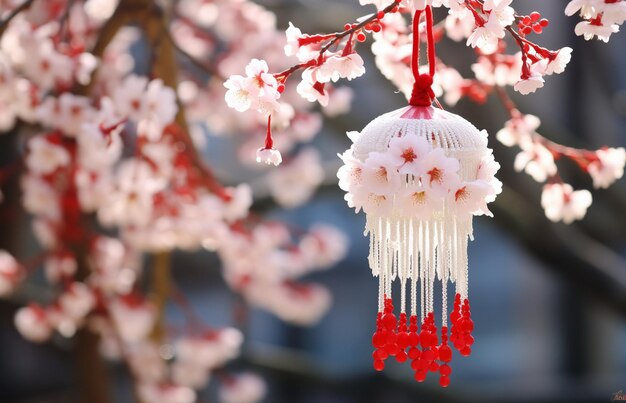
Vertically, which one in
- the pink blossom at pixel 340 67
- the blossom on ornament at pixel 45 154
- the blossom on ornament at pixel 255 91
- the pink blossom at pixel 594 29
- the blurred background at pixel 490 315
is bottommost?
the blossom on ornament at pixel 255 91

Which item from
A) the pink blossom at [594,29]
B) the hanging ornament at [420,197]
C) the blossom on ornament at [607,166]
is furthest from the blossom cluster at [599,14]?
the blossom on ornament at [607,166]

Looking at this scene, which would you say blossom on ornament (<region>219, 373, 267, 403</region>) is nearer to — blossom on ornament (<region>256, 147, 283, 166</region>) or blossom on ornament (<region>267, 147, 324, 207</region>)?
blossom on ornament (<region>267, 147, 324, 207</region>)

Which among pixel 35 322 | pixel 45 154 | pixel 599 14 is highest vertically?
pixel 45 154

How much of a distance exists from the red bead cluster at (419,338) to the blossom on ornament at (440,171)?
0.59 feet

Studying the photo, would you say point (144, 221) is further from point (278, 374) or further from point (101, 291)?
point (278, 374)

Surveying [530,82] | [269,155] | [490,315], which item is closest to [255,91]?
[269,155]

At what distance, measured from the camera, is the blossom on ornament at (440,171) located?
1.05 metres

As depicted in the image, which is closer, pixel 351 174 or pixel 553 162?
pixel 351 174

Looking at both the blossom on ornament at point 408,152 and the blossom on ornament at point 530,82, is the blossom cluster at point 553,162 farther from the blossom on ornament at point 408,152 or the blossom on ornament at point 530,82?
the blossom on ornament at point 408,152

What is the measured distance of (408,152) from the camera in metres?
1.06

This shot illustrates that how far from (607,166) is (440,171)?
1.89 ft

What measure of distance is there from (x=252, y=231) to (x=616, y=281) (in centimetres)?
106

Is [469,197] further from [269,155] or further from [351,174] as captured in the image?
[269,155]

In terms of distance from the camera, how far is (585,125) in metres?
5.01
